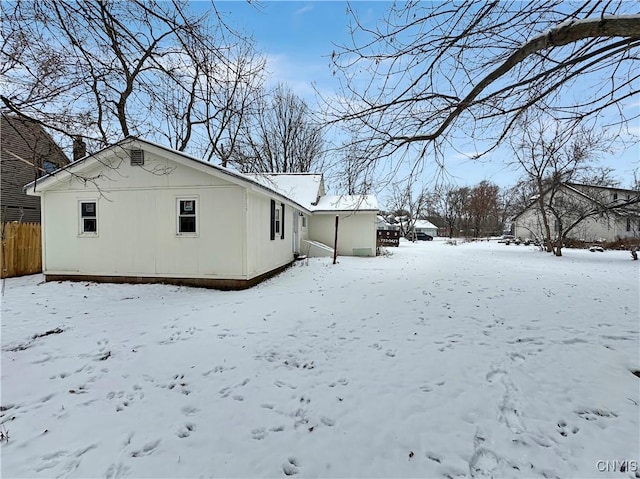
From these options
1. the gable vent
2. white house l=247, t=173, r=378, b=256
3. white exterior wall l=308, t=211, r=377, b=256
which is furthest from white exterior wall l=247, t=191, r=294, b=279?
white exterior wall l=308, t=211, r=377, b=256

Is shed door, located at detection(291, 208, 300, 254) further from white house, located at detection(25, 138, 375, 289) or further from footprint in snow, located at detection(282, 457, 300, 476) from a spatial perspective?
footprint in snow, located at detection(282, 457, 300, 476)

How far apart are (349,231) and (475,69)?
41.5 ft

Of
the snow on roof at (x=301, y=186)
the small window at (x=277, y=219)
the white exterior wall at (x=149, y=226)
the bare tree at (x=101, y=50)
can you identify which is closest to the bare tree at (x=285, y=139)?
the snow on roof at (x=301, y=186)

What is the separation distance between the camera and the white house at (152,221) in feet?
26.6

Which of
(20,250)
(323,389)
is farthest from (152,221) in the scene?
(323,389)

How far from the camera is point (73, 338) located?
4.66 m

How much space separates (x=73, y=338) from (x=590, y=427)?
6.49m

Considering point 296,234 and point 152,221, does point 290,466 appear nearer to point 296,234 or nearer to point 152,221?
point 152,221

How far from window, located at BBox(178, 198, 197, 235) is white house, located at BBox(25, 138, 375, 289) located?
28 mm

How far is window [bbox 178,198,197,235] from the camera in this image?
27.1 feet

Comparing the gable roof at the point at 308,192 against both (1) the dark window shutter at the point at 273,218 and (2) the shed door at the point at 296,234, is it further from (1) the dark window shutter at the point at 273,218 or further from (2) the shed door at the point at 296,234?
(1) the dark window shutter at the point at 273,218

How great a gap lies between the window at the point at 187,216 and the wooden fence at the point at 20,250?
6774 millimetres

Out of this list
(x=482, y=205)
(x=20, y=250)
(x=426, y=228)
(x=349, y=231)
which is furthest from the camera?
(x=426, y=228)

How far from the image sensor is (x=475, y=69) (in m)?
4.02
